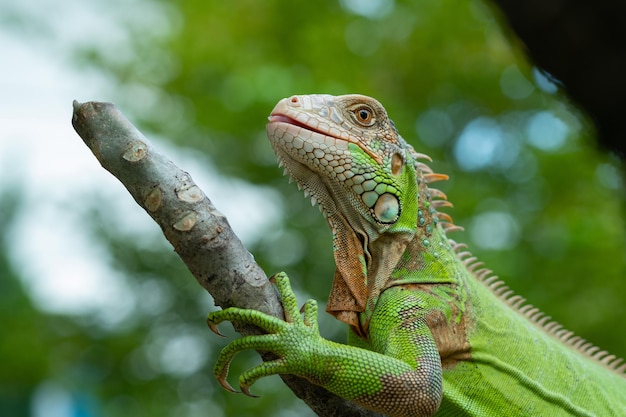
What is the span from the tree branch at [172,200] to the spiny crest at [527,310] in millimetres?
1846

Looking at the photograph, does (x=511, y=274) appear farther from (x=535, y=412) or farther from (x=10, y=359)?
(x=10, y=359)

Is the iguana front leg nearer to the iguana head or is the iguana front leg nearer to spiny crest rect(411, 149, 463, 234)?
the iguana head

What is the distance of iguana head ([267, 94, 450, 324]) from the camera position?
150 inches

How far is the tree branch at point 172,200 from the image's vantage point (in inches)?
118

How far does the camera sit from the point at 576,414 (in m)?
4.30

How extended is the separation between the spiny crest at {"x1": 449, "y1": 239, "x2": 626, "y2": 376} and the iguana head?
0.73 m

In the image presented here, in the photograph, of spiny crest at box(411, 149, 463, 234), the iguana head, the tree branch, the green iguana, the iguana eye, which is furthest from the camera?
spiny crest at box(411, 149, 463, 234)

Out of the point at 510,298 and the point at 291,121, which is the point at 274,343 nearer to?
the point at 291,121

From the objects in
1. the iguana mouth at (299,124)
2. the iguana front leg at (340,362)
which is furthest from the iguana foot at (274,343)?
the iguana mouth at (299,124)

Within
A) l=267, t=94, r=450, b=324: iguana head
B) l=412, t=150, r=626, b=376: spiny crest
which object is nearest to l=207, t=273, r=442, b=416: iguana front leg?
l=267, t=94, r=450, b=324: iguana head

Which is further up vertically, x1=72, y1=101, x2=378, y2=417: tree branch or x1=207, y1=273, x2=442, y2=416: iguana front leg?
x1=72, y1=101, x2=378, y2=417: tree branch

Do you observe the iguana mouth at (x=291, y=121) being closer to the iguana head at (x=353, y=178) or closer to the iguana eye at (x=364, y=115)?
the iguana head at (x=353, y=178)

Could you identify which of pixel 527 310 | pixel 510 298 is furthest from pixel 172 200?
pixel 527 310

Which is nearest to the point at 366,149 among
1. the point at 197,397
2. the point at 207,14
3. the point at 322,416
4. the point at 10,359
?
the point at 322,416
